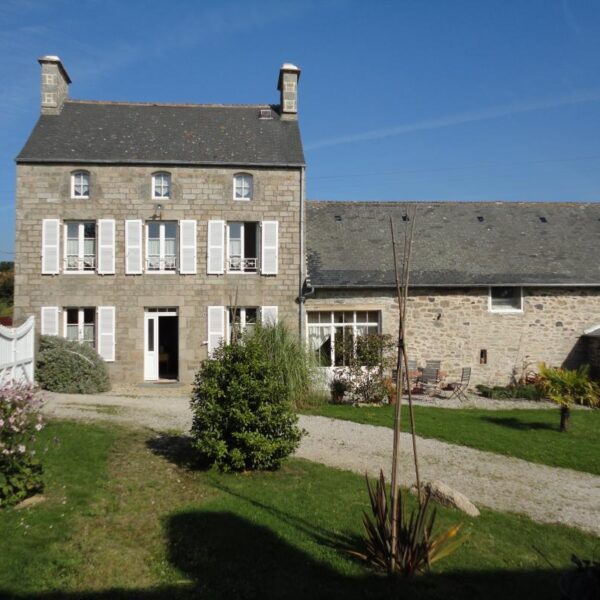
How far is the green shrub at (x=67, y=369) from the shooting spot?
1384cm

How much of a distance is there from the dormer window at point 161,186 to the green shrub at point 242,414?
9.61 m

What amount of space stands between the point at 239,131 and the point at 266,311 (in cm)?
544

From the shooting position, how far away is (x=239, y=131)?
1720 cm

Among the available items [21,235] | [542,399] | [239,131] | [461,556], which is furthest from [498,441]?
[21,235]

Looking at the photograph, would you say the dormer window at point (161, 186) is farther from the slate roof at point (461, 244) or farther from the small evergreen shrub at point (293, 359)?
the small evergreen shrub at point (293, 359)

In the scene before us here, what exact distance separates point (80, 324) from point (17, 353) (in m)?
4.36

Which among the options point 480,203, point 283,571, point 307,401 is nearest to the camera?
point 283,571

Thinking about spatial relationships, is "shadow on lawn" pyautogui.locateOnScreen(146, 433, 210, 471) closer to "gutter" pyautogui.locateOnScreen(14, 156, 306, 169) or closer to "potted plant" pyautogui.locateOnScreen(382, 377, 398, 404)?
"potted plant" pyautogui.locateOnScreen(382, 377, 398, 404)

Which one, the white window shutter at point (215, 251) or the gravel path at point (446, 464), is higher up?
the white window shutter at point (215, 251)

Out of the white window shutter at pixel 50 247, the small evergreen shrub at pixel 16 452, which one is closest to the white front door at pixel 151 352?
the white window shutter at pixel 50 247

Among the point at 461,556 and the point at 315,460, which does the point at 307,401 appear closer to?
the point at 315,460

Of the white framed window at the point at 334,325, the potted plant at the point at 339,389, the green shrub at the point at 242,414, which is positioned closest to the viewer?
the green shrub at the point at 242,414

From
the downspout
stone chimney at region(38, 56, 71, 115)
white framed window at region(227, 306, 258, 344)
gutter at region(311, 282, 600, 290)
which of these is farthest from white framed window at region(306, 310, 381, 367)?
stone chimney at region(38, 56, 71, 115)

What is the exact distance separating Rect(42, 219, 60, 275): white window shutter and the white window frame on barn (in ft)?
15.8
